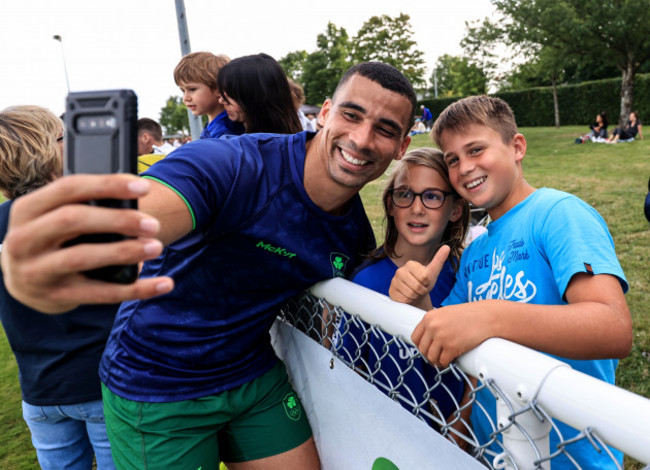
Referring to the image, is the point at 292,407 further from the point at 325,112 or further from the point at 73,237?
the point at 73,237

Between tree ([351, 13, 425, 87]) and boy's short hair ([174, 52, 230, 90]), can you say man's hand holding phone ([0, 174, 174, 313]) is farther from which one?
tree ([351, 13, 425, 87])

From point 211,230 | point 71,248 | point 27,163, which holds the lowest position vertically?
point 211,230

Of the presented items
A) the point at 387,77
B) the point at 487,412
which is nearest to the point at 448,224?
the point at 387,77

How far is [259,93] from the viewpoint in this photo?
346cm

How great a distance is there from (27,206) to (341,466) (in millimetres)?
1522

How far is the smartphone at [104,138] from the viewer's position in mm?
829

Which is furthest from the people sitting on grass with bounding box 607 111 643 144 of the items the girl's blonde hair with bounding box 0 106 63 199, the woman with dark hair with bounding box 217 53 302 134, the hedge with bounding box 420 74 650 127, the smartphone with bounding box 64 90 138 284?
the smartphone with bounding box 64 90 138 284

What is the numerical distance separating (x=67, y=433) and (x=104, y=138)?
225 cm

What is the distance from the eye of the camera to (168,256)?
75.2 inches

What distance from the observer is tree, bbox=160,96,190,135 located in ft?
223

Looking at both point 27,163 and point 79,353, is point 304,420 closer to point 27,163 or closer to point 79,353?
point 79,353

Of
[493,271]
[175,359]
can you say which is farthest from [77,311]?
[493,271]

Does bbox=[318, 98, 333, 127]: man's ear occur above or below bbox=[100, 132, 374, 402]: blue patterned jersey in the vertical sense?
above

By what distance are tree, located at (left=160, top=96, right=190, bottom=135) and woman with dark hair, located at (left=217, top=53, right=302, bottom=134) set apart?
63426 millimetres
